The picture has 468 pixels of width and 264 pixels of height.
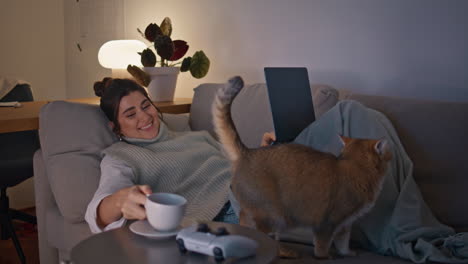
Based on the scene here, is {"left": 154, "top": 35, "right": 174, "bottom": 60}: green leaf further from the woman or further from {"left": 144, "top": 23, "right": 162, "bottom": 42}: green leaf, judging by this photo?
the woman

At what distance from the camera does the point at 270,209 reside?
1009 millimetres

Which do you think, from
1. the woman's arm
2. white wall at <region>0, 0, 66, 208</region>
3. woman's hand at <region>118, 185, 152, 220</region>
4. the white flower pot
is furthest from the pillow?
white wall at <region>0, 0, 66, 208</region>

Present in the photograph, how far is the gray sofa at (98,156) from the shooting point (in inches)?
59.0

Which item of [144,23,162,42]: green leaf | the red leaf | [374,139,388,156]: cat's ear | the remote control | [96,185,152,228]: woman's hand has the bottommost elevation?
[96,185,152,228]: woman's hand

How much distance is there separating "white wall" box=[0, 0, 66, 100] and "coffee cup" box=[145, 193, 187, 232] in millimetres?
2921

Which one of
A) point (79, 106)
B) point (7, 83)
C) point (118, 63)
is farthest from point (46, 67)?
point (79, 106)

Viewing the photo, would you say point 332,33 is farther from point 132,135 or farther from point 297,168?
point 297,168

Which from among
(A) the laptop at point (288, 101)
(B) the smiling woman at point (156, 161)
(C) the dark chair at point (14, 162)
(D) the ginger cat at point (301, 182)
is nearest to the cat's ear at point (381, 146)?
(D) the ginger cat at point (301, 182)

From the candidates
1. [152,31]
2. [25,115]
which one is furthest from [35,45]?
[25,115]

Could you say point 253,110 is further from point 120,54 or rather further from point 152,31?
point 120,54

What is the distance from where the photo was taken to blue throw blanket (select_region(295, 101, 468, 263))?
125cm

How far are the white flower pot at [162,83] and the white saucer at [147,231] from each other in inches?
58.3

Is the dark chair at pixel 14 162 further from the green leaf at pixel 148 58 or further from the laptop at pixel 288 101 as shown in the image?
the laptop at pixel 288 101

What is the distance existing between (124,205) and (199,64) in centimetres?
142
